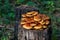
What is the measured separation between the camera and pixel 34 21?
10.00ft

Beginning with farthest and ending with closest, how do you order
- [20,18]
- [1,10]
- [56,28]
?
[1,10] → [56,28] → [20,18]

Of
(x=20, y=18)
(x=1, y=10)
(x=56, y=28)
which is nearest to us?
(x=20, y=18)

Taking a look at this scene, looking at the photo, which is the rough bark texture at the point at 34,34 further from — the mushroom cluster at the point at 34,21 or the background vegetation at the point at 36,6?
the background vegetation at the point at 36,6

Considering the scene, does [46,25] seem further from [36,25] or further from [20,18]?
[20,18]

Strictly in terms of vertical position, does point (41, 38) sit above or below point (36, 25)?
below

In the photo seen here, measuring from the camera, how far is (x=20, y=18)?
346 cm

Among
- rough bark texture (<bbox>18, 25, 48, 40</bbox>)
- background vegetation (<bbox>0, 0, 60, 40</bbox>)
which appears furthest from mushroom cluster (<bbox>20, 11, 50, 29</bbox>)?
background vegetation (<bbox>0, 0, 60, 40</bbox>)

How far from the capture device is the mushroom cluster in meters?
2.99

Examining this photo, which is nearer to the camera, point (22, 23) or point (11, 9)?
point (22, 23)

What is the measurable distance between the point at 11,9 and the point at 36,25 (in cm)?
214

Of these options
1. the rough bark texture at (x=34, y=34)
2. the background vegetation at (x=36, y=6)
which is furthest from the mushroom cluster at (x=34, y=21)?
the background vegetation at (x=36, y=6)

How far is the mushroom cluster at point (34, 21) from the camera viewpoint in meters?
2.99

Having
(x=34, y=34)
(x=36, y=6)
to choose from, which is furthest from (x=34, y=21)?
(x=36, y=6)

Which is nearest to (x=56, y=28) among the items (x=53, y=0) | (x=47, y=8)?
(x=47, y=8)
